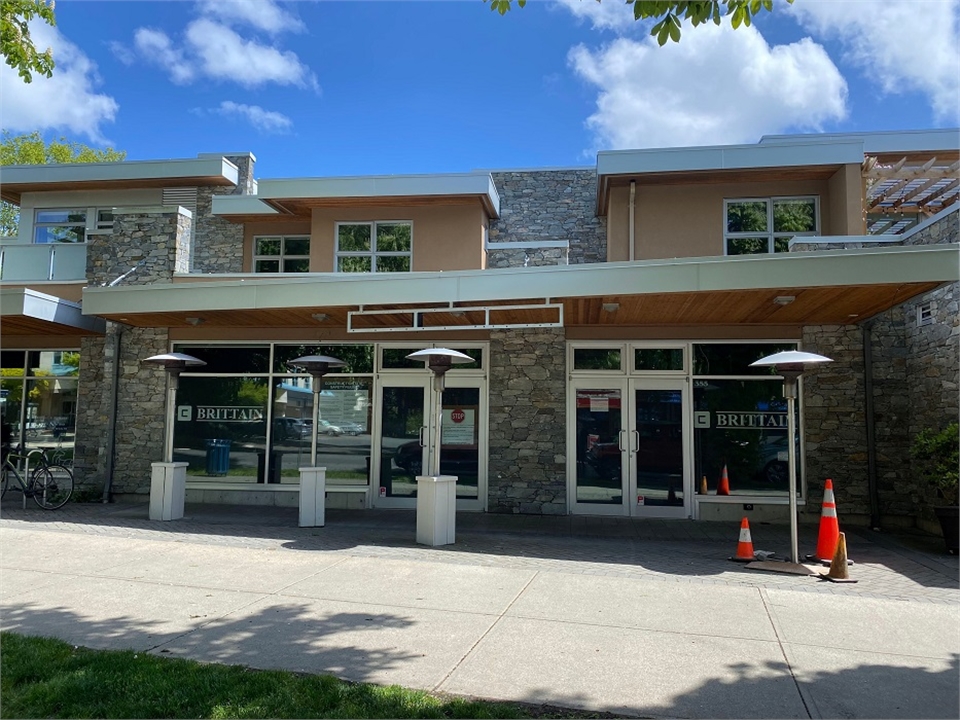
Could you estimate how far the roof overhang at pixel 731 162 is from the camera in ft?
40.4

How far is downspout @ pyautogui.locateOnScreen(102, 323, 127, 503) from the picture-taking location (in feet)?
41.5

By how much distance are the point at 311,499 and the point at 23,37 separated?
6686mm

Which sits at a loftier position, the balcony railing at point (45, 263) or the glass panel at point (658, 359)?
the balcony railing at point (45, 263)

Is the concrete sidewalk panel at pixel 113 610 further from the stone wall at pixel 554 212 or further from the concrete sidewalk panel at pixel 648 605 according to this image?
the stone wall at pixel 554 212

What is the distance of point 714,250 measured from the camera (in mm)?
13078

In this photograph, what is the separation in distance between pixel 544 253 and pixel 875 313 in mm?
5337

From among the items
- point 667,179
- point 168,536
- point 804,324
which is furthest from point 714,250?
point 168,536

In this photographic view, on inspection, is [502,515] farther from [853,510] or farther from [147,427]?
[147,427]

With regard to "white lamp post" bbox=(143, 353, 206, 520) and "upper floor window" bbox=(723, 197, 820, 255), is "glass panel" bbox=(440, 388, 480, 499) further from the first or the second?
"upper floor window" bbox=(723, 197, 820, 255)

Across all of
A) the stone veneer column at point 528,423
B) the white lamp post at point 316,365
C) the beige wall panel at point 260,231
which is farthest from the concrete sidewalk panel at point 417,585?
the beige wall panel at point 260,231

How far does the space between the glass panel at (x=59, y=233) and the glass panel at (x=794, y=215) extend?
51.3 ft

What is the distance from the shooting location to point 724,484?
37.2ft

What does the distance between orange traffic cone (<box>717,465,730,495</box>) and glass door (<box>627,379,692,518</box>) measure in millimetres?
471

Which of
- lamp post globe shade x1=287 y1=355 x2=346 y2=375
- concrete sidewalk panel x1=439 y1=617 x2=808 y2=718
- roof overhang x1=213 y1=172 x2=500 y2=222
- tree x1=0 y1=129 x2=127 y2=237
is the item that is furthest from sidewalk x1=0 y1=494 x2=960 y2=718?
tree x1=0 y1=129 x2=127 y2=237
